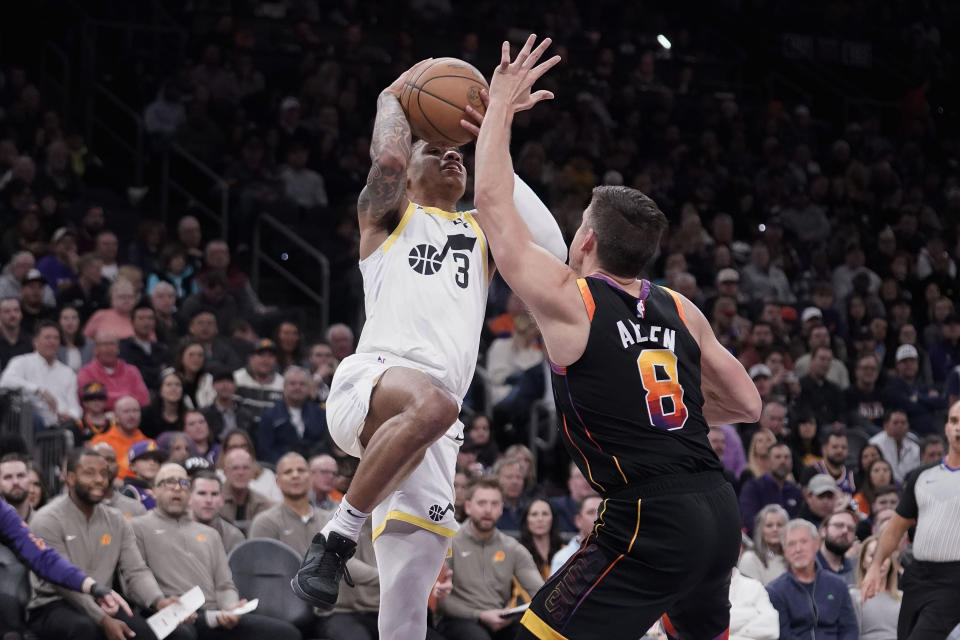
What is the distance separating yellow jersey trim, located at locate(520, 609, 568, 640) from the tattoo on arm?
1.94 m

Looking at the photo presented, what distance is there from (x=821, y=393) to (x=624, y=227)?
404 inches

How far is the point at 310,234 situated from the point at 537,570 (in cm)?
628

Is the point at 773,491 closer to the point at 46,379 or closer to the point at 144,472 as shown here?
the point at 144,472

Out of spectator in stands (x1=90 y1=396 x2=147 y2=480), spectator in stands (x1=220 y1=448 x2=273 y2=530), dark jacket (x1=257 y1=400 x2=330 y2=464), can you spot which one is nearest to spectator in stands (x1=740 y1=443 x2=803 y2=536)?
dark jacket (x1=257 y1=400 x2=330 y2=464)

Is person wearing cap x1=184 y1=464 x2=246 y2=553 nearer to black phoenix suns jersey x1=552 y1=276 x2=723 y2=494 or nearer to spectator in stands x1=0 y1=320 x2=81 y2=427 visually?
spectator in stands x1=0 y1=320 x2=81 y2=427

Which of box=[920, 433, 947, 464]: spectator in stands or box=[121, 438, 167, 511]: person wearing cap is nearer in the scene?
box=[121, 438, 167, 511]: person wearing cap

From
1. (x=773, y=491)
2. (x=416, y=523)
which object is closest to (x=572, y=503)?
(x=773, y=491)

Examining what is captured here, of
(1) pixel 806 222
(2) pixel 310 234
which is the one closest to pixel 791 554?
(2) pixel 310 234

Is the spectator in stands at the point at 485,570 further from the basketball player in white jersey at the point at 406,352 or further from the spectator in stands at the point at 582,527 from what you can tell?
the basketball player in white jersey at the point at 406,352

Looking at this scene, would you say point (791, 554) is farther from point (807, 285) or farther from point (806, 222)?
point (806, 222)

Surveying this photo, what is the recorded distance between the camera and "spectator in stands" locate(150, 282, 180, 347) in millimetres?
12734

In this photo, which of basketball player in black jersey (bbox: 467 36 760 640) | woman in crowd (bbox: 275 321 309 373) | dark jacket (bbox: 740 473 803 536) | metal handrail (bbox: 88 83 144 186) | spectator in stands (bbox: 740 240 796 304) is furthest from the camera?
spectator in stands (bbox: 740 240 796 304)

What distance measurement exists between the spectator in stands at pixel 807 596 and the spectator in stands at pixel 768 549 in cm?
47

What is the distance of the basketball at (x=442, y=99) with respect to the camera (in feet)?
19.0
